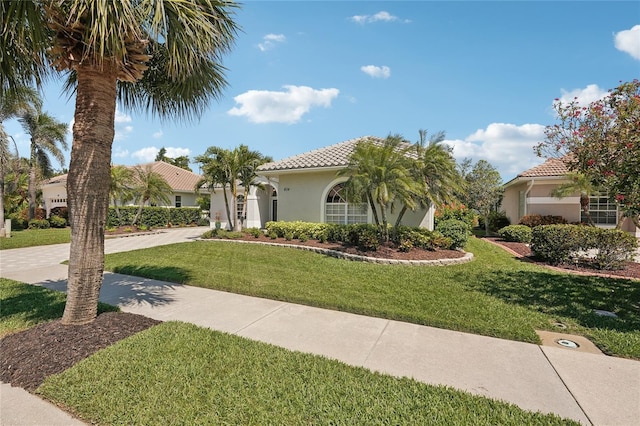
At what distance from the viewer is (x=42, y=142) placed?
23547mm

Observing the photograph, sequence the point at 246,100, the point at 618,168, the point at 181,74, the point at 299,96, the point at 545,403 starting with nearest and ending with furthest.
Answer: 1. the point at 545,403
2. the point at 181,74
3. the point at 618,168
4. the point at 246,100
5. the point at 299,96

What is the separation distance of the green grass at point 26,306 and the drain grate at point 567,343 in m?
7.88

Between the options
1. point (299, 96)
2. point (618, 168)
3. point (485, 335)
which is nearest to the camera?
point (485, 335)

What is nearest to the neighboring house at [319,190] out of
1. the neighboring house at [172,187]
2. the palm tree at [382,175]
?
the palm tree at [382,175]

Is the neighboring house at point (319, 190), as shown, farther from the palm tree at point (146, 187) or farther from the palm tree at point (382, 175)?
the palm tree at point (146, 187)

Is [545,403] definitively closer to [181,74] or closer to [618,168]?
[618,168]

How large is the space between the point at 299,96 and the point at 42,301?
13886 mm

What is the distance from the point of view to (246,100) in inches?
600

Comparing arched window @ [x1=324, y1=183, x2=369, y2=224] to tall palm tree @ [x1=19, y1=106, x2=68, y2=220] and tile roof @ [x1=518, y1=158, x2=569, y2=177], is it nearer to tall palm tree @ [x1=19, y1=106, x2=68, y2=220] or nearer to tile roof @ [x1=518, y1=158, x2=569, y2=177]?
tile roof @ [x1=518, y1=158, x2=569, y2=177]

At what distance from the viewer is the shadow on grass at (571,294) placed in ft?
18.2

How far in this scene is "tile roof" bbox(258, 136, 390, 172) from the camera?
15.1 m

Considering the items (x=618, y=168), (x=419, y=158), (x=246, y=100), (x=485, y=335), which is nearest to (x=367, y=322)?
(x=485, y=335)

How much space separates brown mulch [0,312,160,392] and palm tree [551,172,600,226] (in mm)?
17489

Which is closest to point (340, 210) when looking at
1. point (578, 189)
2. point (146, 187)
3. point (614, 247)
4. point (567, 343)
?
point (614, 247)
